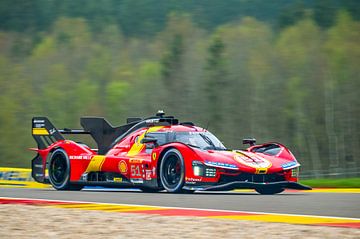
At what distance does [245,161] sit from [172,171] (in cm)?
139

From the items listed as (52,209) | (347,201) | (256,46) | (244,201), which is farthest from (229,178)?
(256,46)

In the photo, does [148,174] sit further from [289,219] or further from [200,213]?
[289,219]

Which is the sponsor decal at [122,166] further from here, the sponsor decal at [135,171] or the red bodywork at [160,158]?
the sponsor decal at [135,171]

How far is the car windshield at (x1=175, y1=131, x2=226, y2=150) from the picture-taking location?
15.1 meters

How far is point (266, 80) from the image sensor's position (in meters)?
62.8

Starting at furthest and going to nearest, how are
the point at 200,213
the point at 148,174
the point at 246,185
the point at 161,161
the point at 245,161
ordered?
the point at 148,174 < the point at 161,161 < the point at 245,161 < the point at 246,185 < the point at 200,213

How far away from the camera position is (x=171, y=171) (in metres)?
14.8

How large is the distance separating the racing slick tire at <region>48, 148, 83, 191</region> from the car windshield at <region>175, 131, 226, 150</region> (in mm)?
3013

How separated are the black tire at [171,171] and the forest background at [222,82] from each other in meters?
28.8

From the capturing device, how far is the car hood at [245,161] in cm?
1418

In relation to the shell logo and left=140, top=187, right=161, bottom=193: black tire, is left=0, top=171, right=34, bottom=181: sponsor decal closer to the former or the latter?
left=140, top=187, right=161, bottom=193: black tire

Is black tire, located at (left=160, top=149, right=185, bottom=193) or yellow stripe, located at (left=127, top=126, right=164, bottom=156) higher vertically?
yellow stripe, located at (left=127, top=126, right=164, bottom=156)

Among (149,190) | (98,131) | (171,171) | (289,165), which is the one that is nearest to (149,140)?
(171,171)

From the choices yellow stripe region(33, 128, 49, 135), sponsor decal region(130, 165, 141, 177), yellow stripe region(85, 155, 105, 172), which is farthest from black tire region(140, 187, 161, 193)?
yellow stripe region(33, 128, 49, 135)
